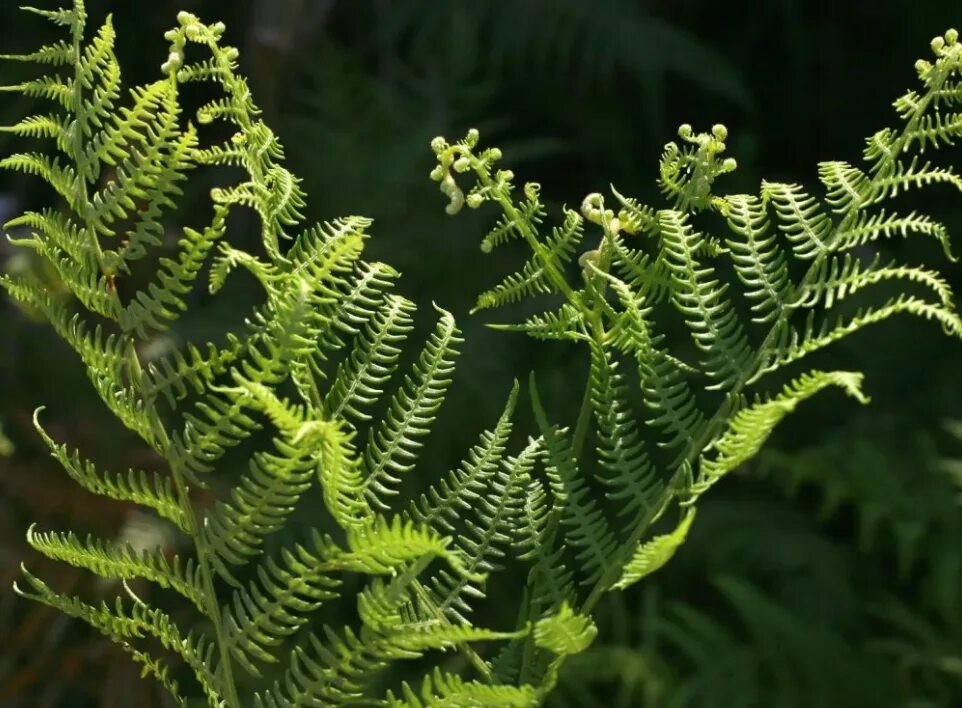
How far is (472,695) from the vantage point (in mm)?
307

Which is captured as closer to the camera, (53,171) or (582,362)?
(53,171)

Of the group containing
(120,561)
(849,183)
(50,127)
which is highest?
(849,183)

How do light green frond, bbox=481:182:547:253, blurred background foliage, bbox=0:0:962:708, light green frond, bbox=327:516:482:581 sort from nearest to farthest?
light green frond, bbox=327:516:482:581 → light green frond, bbox=481:182:547:253 → blurred background foliage, bbox=0:0:962:708

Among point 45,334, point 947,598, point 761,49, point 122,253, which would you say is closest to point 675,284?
point 122,253

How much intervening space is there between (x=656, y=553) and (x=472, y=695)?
0.06 meters

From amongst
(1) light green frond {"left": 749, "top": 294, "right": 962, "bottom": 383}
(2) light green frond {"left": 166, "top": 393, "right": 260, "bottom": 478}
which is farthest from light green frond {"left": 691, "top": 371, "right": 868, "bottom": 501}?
(2) light green frond {"left": 166, "top": 393, "right": 260, "bottom": 478}

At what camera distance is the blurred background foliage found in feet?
4.29

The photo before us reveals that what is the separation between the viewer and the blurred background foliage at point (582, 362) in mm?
1309

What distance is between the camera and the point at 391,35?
183 centimetres

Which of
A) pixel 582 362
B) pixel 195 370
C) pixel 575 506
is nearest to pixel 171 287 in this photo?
pixel 195 370

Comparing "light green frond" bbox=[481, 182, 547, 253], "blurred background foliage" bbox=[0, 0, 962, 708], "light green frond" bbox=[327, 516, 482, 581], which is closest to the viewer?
"light green frond" bbox=[327, 516, 482, 581]

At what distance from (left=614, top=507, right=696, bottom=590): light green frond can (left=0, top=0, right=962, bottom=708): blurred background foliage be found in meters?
0.81

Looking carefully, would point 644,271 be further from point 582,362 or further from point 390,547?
point 582,362

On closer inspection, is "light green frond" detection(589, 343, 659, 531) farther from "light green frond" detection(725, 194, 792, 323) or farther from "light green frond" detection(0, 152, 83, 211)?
"light green frond" detection(0, 152, 83, 211)
